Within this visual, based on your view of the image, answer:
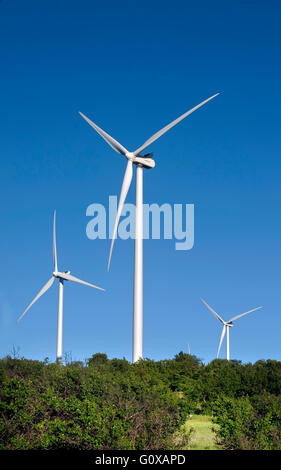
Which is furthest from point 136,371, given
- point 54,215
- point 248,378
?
point 54,215

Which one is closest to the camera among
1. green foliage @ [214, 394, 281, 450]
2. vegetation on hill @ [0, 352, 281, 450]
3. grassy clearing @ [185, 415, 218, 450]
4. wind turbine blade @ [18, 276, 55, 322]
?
vegetation on hill @ [0, 352, 281, 450]

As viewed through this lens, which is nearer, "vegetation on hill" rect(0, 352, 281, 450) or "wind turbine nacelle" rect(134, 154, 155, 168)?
"vegetation on hill" rect(0, 352, 281, 450)

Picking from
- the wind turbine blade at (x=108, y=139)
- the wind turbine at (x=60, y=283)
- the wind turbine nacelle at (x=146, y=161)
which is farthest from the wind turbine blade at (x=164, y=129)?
the wind turbine at (x=60, y=283)

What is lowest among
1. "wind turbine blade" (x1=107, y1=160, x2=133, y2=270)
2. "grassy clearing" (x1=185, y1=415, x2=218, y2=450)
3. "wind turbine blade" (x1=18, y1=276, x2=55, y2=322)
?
"grassy clearing" (x1=185, y1=415, x2=218, y2=450)

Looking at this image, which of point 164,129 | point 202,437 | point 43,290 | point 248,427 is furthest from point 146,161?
point 248,427

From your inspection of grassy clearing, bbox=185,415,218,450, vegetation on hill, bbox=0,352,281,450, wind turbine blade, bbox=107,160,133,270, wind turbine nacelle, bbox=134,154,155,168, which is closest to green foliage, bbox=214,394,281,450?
vegetation on hill, bbox=0,352,281,450

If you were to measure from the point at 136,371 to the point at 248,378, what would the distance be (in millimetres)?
12140

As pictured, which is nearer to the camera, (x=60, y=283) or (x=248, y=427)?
(x=248, y=427)

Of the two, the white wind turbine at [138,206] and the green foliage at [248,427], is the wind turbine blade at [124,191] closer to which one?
the white wind turbine at [138,206]

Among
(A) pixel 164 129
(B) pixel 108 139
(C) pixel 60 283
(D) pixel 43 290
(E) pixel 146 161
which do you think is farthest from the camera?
(C) pixel 60 283

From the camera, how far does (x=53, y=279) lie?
84.4 m

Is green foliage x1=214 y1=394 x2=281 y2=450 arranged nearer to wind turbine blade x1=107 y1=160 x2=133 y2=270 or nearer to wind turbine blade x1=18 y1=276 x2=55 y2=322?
wind turbine blade x1=107 y1=160 x2=133 y2=270

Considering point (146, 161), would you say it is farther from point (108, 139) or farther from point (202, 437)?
point (202, 437)
